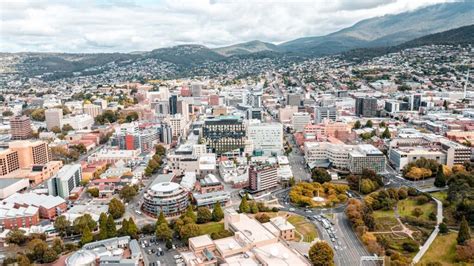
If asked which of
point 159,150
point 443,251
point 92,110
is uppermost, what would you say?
point 92,110

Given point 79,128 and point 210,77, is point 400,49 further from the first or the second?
point 79,128

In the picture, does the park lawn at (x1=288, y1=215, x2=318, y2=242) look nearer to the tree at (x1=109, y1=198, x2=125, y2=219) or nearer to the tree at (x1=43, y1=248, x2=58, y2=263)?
the tree at (x1=109, y1=198, x2=125, y2=219)

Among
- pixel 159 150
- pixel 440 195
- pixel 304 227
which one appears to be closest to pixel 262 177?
pixel 304 227

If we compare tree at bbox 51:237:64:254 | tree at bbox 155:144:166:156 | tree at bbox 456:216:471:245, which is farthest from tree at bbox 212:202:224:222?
tree at bbox 155:144:166:156

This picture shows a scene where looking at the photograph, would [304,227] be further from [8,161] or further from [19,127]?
[19,127]

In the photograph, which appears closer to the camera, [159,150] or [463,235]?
[463,235]

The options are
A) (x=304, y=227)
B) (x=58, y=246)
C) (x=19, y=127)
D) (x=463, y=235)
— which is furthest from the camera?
(x=19, y=127)
